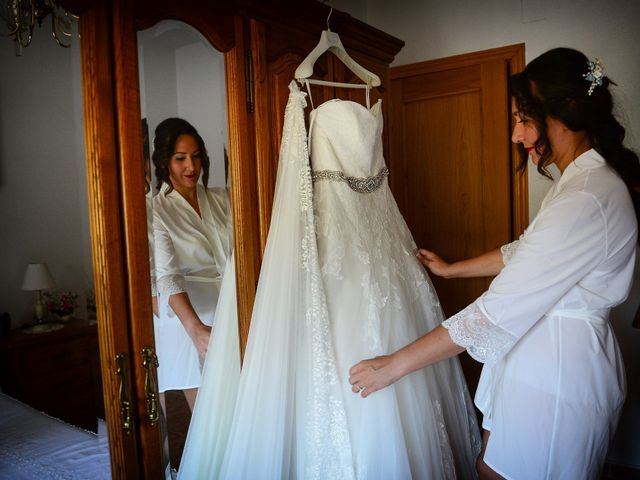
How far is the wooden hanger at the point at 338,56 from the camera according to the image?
1.52m

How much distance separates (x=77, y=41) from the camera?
1055 millimetres

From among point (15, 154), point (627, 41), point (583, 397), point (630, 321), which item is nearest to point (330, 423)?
point (583, 397)

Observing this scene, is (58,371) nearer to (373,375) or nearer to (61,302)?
(61,302)

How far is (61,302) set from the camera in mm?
1132

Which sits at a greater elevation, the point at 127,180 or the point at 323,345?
the point at 127,180

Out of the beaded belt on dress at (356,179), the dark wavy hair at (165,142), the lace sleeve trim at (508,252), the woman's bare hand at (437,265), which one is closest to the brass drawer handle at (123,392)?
the dark wavy hair at (165,142)

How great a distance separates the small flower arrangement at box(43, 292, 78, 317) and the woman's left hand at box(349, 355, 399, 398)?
2.34ft

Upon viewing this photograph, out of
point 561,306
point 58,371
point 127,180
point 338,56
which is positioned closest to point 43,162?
point 127,180

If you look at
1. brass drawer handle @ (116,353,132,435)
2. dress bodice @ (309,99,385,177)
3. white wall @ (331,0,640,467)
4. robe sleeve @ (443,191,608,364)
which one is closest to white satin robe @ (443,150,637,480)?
robe sleeve @ (443,191,608,364)

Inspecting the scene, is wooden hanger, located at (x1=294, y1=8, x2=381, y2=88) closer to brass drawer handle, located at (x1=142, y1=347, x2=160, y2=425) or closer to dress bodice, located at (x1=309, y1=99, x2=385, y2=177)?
dress bodice, located at (x1=309, y1=99, x2=385, y2=177)

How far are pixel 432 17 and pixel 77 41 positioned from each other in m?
2.43

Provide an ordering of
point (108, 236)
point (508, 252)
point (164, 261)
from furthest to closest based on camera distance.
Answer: point (508, 252) → point (164, 261) → point (108, 236)

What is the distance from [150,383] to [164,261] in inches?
10.8

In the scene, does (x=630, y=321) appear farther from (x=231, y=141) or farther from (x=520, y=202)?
(x=231, y=141)
